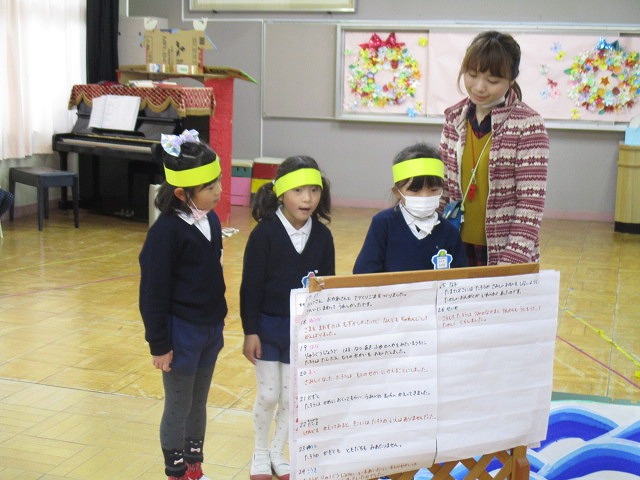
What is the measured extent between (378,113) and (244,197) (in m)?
1.67

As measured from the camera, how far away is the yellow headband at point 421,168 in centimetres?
220

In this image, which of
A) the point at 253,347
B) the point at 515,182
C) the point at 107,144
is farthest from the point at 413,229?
the point at 107,144

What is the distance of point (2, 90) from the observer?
7066mm

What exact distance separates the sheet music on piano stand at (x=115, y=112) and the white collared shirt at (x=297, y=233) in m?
5.07

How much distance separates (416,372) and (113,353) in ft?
8.14

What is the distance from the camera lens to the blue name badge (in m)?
2.19

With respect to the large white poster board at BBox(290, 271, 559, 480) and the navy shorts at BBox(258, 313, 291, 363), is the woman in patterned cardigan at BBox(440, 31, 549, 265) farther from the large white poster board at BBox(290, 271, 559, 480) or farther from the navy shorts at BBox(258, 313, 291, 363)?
the navy shorts at BBox(258, 313, 291, 363)

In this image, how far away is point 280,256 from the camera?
2.38 meters

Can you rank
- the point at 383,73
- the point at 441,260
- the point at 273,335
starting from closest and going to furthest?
the point at 441,260 < the point at 273,335 < the point at 383,73

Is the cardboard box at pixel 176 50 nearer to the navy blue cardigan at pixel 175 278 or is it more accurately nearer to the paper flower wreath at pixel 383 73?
the paper flower wreath at pixel 383 73

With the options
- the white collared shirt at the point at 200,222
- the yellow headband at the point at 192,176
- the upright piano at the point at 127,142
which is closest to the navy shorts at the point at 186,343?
the white collared shirt at the point at 200,222

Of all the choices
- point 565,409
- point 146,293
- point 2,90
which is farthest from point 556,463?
point 2,90

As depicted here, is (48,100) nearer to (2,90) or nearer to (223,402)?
(2,90)

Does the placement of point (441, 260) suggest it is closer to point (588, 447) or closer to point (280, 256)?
point (280, 256)
